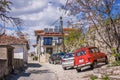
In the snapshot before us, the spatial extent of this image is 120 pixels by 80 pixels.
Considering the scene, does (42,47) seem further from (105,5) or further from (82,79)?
(82,79)

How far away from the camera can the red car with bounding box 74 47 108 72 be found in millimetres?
Result: 24141

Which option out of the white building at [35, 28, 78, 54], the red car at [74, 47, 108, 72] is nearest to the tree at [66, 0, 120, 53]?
the red car at [74, 47, 108, 72]

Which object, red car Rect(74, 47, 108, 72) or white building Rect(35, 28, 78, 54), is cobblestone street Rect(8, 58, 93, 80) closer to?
red car Rect(74, 47, 108, 72)

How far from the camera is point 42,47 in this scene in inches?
3462

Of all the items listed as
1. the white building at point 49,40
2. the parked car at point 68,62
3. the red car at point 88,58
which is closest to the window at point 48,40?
the white building at point 49,40

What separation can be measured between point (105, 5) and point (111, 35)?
2896 mm

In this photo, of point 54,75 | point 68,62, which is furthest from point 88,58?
point 68,62

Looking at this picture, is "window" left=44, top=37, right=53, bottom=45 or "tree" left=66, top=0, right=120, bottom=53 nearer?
"tree" left=66, top=0, right=120, bottom=53

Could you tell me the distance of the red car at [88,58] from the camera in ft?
79.2

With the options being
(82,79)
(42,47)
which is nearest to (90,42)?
(82,79)

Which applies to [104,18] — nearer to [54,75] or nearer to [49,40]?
[54,75]

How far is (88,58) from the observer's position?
79.1ft

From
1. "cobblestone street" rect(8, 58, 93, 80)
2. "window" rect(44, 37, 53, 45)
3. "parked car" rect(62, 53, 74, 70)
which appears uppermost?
"window" rect(44, 37, 53, 45)

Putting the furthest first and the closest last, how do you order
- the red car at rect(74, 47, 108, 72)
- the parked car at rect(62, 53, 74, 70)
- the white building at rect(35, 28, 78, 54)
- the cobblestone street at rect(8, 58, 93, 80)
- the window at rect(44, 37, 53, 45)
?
the window at rect(44, 37, 53, 45) < the white building at rect(35, 28, 78, 54) < the parked car at rect(62, 53, 74, 70) < the red car at rect(74, 47, 108, 72) < the cobblestone street at rect(8, 58, 93, 80)
